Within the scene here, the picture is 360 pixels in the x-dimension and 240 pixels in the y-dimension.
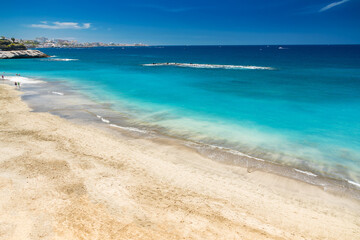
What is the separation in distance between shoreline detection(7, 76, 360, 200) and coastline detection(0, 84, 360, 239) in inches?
26.1

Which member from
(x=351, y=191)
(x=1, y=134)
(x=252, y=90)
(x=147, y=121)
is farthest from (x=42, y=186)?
(x=252, y=90)

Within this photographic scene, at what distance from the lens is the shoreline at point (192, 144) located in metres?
12.3

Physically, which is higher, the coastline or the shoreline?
the shoreline

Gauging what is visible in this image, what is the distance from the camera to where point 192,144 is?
1661 centimetres

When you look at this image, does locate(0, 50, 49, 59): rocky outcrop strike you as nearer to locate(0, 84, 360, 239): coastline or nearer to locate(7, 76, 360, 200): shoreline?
locate(7, 76, 360, 200): shoreline

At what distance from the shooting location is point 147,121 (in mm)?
21797

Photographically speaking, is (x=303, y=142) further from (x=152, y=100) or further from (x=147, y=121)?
(x=152, y=100)

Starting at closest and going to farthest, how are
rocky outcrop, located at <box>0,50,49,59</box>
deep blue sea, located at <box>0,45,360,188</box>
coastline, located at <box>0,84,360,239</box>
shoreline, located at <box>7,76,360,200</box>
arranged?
coastline, located at <box>0,84,360,239</box> → shoreline, located at <box>7,76,360,200</box> → deep blue sea, located at <box>0,45,360,188</box> → rocky outcrop, located at <box>0,50,49,59</box>

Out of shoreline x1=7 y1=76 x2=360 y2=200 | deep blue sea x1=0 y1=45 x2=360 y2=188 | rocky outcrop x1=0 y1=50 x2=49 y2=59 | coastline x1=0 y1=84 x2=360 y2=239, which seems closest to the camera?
coastline x1=0 y1=84 x2=360 y2=239

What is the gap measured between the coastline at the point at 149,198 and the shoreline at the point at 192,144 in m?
0.66

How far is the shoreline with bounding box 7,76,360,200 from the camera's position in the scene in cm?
1229

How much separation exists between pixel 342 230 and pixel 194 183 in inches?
250

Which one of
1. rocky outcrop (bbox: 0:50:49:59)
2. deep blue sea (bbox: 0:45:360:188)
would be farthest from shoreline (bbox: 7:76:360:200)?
rocky outcrop (bbox: 0:50:49:59)

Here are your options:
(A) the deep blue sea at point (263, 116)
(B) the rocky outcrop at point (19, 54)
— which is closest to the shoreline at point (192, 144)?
(A) the deep blue sea at point (263, 116)
